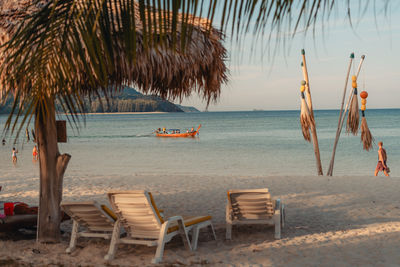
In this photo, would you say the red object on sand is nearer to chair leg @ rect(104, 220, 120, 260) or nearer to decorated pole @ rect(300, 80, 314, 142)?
chair leg @ rect(104, 220, 120, 260)

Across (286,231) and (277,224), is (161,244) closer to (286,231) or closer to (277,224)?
(277,224)

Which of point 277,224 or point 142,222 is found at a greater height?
point 142,222

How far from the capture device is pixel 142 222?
172 inches

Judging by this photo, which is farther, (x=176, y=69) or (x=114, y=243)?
(x=176, y=69)

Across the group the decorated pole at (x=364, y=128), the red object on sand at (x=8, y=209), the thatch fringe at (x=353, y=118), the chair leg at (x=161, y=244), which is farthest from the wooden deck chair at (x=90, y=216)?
the decorated pole at (x=364, y=128)

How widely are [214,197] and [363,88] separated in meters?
4.03

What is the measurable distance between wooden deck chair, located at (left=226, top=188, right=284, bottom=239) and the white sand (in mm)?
201

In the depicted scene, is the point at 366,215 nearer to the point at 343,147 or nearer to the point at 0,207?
the point at 0,207

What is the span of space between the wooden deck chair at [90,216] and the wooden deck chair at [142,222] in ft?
0.51

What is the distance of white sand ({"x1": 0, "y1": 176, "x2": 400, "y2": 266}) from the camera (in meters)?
4.36

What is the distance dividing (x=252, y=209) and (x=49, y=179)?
2230 mm

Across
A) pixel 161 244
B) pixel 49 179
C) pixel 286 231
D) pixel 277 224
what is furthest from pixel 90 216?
pixel 286 231

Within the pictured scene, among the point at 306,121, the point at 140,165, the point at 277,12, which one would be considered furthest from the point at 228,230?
the point at 140,165

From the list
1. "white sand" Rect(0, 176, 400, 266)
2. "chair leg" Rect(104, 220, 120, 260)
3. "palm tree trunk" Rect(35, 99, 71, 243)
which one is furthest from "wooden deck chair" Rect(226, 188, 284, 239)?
"palm tree trunk" Rect(35, 99, 71, 243)
